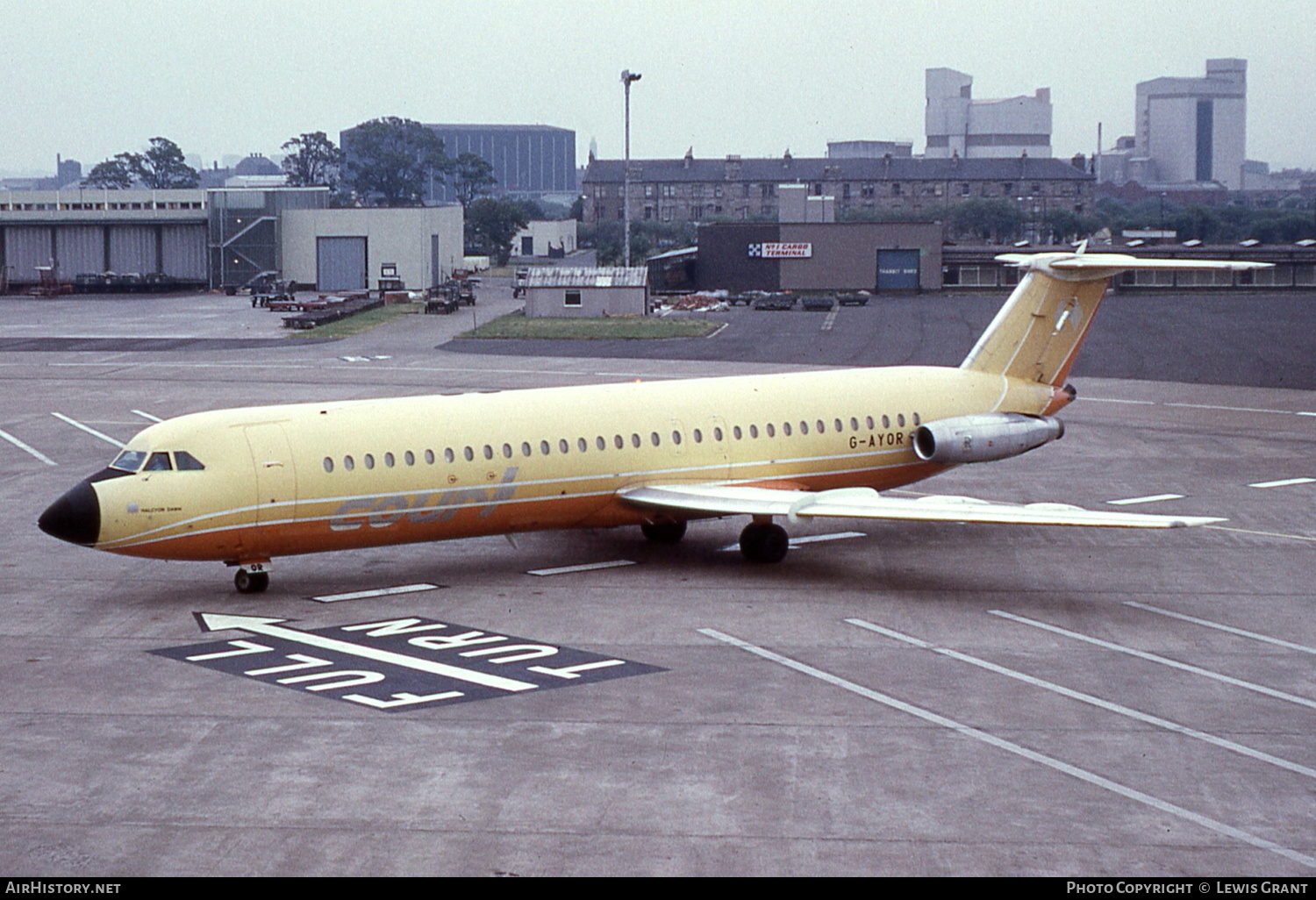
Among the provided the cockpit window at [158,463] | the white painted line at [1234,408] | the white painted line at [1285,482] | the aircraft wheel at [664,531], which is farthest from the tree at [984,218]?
the cockpit window at [158,463]

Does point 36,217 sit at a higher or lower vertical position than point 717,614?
higher

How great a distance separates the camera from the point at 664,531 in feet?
104

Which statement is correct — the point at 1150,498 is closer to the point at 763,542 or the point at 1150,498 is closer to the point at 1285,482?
the point at 1285,482

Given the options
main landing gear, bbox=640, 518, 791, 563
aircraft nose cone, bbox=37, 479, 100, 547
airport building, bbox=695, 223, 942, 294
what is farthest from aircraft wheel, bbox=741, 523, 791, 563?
airport building, bbox=695, 223, 942, 294

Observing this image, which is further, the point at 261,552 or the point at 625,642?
the point at 261,552

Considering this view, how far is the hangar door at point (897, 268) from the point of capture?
413 feet

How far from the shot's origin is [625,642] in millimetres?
24203

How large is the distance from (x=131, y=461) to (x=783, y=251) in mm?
102274

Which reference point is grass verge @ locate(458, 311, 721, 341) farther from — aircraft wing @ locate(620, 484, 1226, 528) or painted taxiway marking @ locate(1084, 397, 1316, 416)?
aircraft wing @ locate(620, 484, 1226, 528)

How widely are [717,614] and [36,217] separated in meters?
118

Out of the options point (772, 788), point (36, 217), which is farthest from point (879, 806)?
point (36, 217)

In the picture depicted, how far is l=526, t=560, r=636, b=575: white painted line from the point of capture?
29.4 m

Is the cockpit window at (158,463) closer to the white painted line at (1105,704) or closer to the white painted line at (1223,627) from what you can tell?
the white painted line at (1105,704)
